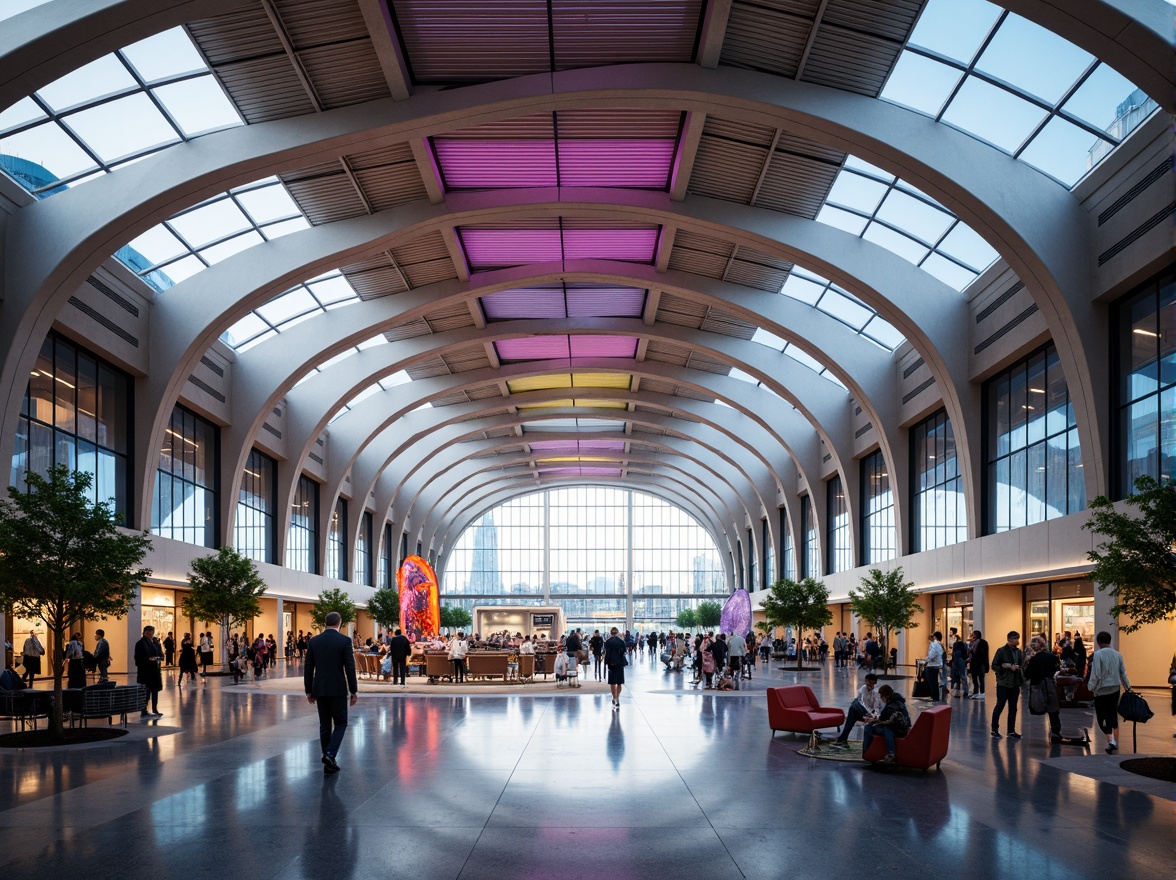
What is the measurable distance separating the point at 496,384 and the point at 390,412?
5043 mm

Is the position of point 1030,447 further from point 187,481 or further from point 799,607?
point 187,481

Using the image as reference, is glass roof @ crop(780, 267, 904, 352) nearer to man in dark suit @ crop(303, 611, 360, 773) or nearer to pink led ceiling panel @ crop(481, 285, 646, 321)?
pink led ceiling panel @ crop(481, 285, 646, 321)

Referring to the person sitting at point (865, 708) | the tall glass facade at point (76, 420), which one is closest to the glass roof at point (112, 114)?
the tall glass facade at point (76, 420)

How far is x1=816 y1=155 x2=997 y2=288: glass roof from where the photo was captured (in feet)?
79.4

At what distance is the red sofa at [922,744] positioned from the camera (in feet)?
36.6

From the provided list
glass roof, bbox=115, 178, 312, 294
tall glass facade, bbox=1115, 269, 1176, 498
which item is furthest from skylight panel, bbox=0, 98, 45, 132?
tall glass facade, bbox=1115, 269, 1176, 498

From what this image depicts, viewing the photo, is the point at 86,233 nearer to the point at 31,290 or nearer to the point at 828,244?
the point at 31,290

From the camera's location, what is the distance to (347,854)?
7328mm

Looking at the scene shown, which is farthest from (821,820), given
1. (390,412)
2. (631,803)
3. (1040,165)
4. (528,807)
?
(390,412)

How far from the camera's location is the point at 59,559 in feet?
47.5

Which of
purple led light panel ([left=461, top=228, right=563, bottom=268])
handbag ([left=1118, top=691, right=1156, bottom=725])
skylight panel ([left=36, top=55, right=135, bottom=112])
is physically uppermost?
purple led light panel ([left=461, top=228, right=563, bottom=268])

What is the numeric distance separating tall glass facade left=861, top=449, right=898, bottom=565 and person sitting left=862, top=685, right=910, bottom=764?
26109 mm

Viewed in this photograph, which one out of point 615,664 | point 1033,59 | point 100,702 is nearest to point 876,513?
point 615,664

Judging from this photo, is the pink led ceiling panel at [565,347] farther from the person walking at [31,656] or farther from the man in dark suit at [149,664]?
the man in dark suit at [149,664]
